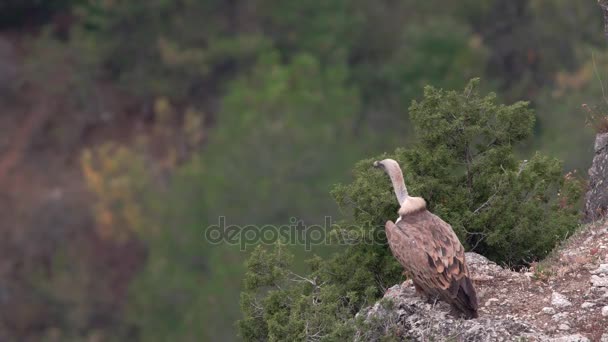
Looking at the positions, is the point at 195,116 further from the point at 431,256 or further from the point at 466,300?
the point at 466,300

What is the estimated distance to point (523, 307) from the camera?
10078 mm

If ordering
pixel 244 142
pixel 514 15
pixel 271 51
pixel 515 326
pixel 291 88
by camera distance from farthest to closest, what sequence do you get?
pixel 514 15 → pixel 271 51 → pixel 291 88 → pixel 244 142 → pixel 515 326

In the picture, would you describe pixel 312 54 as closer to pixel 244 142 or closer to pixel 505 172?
pixel 244 142

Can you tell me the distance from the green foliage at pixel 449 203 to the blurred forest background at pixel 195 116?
17.0 m

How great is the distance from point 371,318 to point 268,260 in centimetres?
205

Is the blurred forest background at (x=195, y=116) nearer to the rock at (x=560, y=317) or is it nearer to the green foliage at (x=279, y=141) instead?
the green foliage at (x=279, y=141)

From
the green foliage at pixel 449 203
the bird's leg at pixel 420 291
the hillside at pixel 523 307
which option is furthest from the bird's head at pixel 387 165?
the bird's leg at pixel 420 291

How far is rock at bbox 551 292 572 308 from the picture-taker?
9.95 m

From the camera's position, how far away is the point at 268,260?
11750 millimetres

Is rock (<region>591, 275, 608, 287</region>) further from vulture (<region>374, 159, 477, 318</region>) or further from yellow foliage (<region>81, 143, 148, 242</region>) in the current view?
yellow foliage (<region>81, 143, 148, 242</region>)

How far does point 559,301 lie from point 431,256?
3.80 ft

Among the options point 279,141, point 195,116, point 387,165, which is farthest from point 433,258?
point 195,116

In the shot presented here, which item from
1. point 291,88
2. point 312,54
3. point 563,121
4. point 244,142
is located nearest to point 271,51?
point 312,54

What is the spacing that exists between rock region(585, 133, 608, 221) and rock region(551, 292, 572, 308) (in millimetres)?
2716
